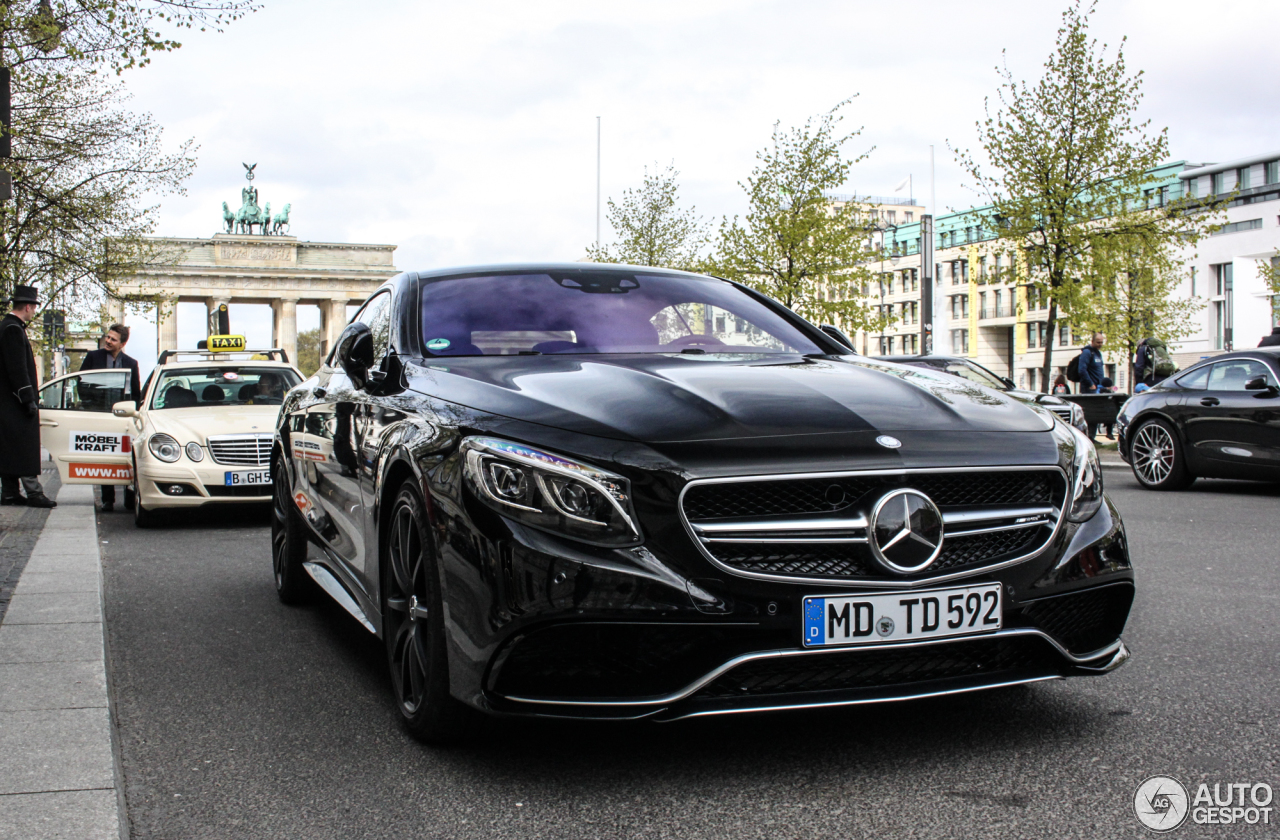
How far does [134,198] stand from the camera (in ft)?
83.5

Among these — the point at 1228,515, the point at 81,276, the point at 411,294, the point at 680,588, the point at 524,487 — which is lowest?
the point at 1228,515

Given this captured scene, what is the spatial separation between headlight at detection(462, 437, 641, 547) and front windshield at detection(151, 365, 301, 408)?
9054 millimetres

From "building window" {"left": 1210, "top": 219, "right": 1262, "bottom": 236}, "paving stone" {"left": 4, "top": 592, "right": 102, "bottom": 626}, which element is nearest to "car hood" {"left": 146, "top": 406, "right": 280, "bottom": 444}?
"paving stone" {"left": 4, "top": 592, "right": 102, "bottom": 626}

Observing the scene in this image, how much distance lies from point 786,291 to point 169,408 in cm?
2681

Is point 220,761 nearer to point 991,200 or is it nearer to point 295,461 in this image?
point 295,461

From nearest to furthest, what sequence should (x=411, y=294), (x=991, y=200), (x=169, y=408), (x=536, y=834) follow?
1. (x=536, y=834)
2. (x=411, y=294)
3. (x=169, y=408)
4. (x=991, y=200)

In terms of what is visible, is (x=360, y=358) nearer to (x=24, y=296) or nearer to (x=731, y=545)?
(x=731, y=545)

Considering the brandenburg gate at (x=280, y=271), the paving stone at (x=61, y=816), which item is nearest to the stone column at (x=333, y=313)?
the brandenburg gate at (x=280, y=271)

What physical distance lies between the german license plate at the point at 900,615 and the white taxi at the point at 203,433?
8150 millimetres

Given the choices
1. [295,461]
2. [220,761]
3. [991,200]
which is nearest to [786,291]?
[991,200]

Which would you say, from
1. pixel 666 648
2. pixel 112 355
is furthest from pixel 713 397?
pixel 112 355

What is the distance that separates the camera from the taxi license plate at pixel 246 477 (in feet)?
35.5

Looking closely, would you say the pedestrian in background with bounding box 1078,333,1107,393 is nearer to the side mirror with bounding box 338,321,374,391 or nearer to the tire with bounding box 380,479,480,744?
the side mirror with bounding box 338,321,374,391

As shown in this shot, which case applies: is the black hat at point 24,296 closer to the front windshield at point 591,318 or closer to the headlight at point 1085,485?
the front windshield at point 591,318
